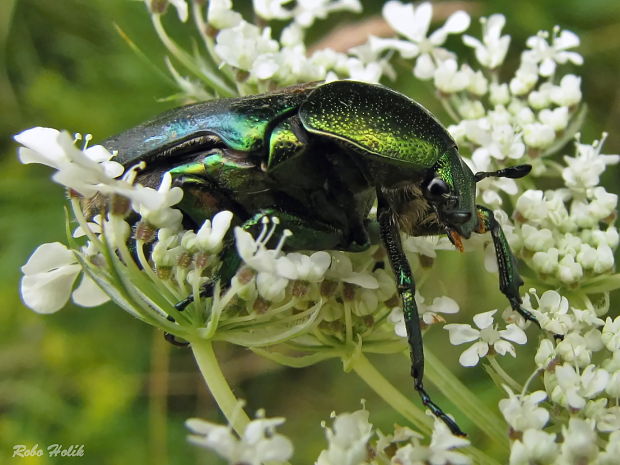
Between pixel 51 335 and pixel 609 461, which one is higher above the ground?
pixel 609 461

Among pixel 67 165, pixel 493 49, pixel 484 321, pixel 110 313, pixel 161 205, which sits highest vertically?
pixel 67 165

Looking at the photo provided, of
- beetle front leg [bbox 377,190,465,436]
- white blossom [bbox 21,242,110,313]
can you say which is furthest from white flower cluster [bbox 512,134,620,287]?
white blossom [bbox 21,242,110,313]

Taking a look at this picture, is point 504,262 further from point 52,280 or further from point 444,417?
point 52,280

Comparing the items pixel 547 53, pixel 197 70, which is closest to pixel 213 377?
pixel 197 70

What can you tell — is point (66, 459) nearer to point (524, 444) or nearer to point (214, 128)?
point (214, 128)

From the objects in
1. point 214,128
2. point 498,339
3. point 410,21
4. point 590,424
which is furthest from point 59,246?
point 410,21

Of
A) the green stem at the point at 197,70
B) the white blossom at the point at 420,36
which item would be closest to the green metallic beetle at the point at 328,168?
the green stem at the point at 197,70

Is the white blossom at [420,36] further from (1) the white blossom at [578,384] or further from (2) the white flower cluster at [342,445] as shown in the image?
(2) the white flower cluster at [342,445]

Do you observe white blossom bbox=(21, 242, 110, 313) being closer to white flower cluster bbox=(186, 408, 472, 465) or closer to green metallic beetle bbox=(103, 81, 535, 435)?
green metallic beetle bbox=(103, 81, 535, 435)
